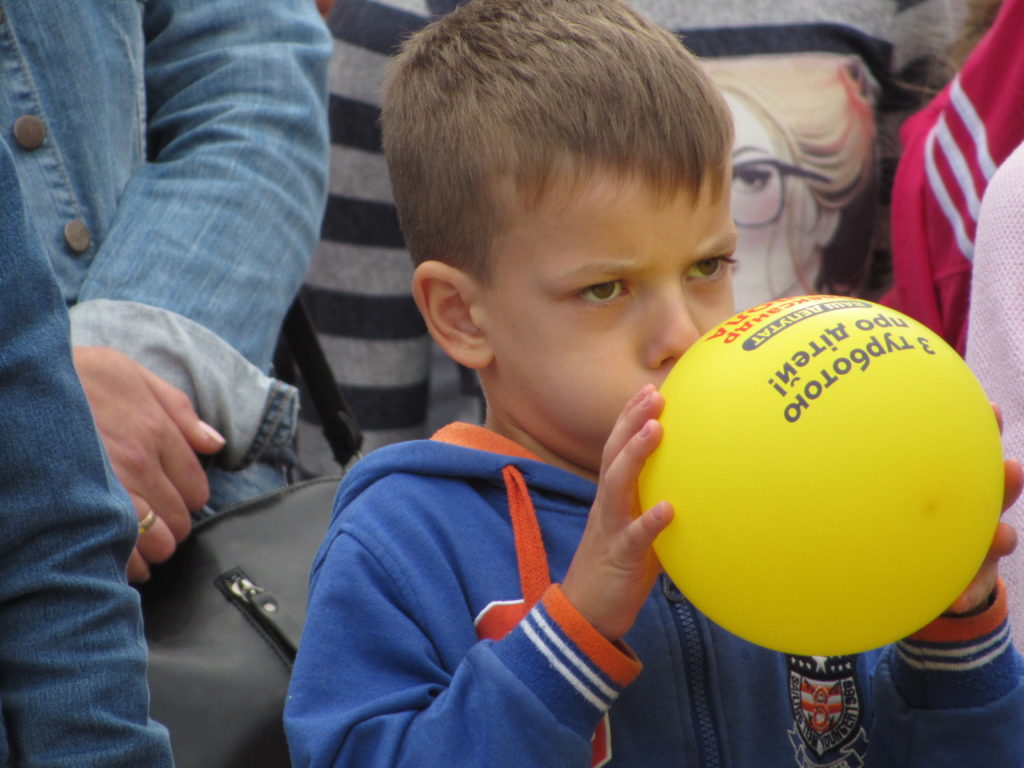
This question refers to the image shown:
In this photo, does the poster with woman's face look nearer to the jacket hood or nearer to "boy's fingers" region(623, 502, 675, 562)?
the jacket hood

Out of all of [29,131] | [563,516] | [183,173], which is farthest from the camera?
[183,173]

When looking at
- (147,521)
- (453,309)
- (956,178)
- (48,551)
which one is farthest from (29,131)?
(956,178)

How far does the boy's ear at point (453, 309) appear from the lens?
1.53 meters

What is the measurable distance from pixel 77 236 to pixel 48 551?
0.80 m

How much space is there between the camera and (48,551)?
1.23m

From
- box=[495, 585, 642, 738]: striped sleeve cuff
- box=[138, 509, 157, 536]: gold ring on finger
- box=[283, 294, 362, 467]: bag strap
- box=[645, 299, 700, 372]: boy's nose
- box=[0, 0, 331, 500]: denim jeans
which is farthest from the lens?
box=[283, 294, 362, 467]: bag strap

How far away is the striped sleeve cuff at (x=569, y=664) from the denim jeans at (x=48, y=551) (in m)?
0.37

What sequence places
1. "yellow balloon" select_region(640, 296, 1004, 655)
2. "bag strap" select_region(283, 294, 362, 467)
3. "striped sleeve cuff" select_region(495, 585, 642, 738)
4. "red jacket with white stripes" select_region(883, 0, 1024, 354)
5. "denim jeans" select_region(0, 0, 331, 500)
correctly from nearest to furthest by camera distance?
"yellow balloon" select_region(640, 296, 1004, 655) → "striped sleeve cuff" select_region(495, 585, 642, 738) → "denim jeans" select_region(0, 0, 331, 500) → "bag strap" select_region(283, 294, 362, 467) → "red jacket with white stripes" select_region(883, 0, 1024, 354)

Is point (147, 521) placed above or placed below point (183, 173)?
below

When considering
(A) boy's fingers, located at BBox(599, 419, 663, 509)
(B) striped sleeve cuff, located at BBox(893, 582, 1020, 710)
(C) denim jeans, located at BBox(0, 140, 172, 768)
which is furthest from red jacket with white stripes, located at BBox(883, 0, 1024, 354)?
(C) denim jeans, located at BBox(0, 140, 172, 768)

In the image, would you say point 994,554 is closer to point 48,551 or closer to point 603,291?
point 603,291

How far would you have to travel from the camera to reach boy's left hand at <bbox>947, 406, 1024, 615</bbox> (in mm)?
1294

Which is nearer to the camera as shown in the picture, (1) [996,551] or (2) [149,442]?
(1) [996,551]

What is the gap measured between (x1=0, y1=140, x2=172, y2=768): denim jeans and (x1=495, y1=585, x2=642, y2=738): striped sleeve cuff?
0.37 metres
